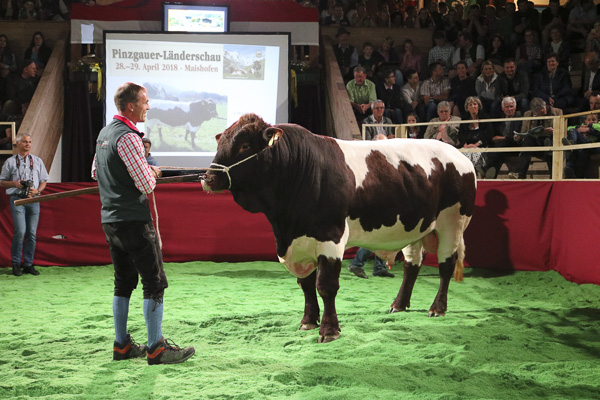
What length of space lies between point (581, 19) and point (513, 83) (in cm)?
286

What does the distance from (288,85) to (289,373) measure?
819 cm

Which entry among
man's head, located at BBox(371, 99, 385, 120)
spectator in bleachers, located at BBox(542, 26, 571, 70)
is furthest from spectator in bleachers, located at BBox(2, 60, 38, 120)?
spectator in bleachers, located at BBox(542, 26, 571, 70)

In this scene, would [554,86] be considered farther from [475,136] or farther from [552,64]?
[475,136]

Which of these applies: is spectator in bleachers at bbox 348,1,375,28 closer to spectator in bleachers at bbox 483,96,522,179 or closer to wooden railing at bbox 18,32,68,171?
spectator in bleachers at bbox 483,96,522,179

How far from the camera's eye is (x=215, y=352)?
4.25 metres

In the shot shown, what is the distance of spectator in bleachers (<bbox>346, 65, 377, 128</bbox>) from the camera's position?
11.6m

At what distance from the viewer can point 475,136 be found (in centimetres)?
951

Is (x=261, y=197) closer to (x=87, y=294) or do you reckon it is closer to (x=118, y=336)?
(x=118, y=336)

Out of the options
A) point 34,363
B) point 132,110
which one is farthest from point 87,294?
point 132,110

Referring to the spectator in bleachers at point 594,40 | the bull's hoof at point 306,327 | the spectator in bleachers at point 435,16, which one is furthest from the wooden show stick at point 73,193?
the spectator in bleachers at point 435,16

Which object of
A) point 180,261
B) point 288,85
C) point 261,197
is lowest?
point 180,261

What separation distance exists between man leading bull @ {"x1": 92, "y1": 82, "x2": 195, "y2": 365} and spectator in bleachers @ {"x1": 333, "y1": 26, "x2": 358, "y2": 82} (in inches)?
365

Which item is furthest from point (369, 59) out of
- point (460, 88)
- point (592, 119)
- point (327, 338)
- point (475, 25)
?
point (327, 338)

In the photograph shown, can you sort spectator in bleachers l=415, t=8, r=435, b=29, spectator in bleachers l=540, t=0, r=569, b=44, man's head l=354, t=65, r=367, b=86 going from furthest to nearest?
1. spectator in bleachers l=415, t=8, r=435, b=29
2. spectator in bleachers l=540, t=0, r=569, b=44
3. man's head l=354, t=65, r=367, b=86
